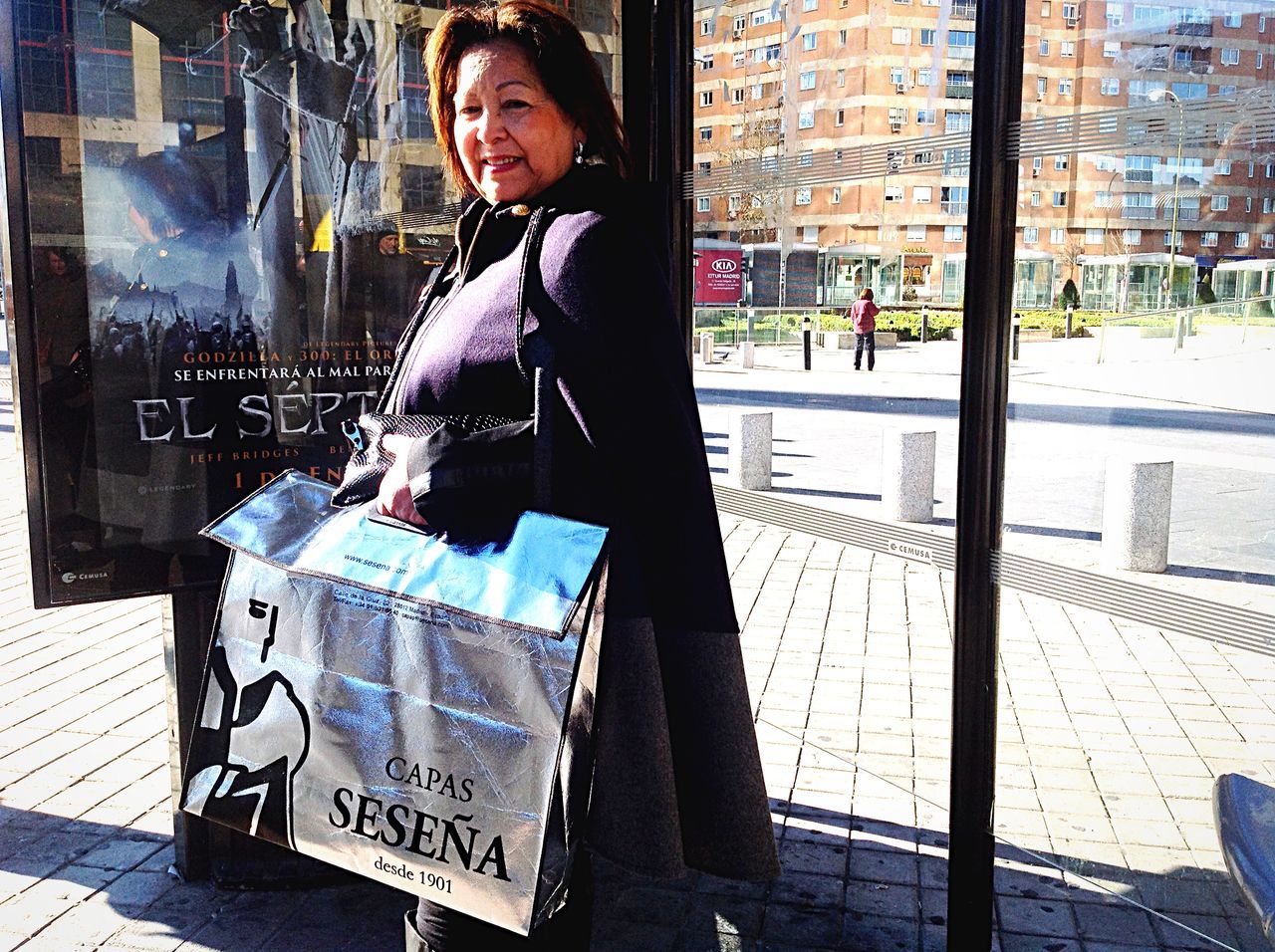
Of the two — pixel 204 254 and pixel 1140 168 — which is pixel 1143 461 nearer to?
pixel 1140 168

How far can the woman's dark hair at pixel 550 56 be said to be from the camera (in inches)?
83.3

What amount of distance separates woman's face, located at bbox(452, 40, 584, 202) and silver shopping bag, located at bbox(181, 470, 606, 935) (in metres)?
0.64

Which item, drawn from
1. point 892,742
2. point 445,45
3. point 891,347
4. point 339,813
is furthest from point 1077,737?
point 445,45

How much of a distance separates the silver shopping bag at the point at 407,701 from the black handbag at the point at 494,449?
74mm

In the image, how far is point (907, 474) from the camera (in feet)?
8.77

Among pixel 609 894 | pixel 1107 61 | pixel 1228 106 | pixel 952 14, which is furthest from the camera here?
pixel 609 894

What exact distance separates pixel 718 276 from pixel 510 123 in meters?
1.15

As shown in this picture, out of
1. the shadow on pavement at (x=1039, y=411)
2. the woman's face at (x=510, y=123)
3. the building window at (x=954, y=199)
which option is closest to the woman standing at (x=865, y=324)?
the shadow on pavement at (x=1039, y=411)

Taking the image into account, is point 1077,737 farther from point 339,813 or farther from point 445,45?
point 445,45

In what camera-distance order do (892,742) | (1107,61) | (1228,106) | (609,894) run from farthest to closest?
(609,894) < (892,742) < (1107,61) < (1228,106)

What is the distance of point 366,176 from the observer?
300cm

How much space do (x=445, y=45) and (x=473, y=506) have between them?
893mm

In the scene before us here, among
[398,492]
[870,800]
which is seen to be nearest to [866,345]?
[398,492]

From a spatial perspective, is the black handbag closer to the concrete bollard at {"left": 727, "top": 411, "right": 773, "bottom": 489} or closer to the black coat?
the black coat
